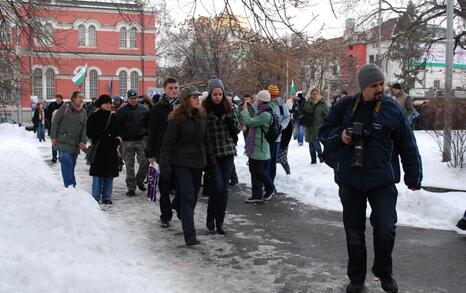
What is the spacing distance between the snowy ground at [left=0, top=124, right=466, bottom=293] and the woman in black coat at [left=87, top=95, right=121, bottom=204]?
43cm

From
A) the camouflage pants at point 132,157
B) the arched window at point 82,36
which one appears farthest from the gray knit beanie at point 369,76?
the arched window at point 82,36

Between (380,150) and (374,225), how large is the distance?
0.65 m

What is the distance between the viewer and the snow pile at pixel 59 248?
4473mm

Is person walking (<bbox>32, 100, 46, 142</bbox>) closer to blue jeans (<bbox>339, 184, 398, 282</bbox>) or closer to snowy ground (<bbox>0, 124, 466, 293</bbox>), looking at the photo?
snowy ground (<bbox>0, 124, 466, 293</bbox>)

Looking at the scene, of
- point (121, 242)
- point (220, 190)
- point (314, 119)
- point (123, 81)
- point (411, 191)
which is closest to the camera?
point (121, 242)

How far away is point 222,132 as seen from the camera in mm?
7332

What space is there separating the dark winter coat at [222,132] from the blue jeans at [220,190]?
108 millimetres

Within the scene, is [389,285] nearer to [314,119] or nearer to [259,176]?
[259,176]

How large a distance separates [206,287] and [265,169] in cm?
483

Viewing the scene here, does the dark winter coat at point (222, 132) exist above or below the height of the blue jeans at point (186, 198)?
above

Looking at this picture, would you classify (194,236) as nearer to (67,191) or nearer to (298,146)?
(67,191)

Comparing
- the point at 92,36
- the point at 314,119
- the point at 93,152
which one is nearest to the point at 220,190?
the point at 93,152

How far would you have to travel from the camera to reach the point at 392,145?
4832 mm

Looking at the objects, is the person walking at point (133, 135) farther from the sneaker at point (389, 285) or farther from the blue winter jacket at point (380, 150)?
the sneaker at point (389, 285)
